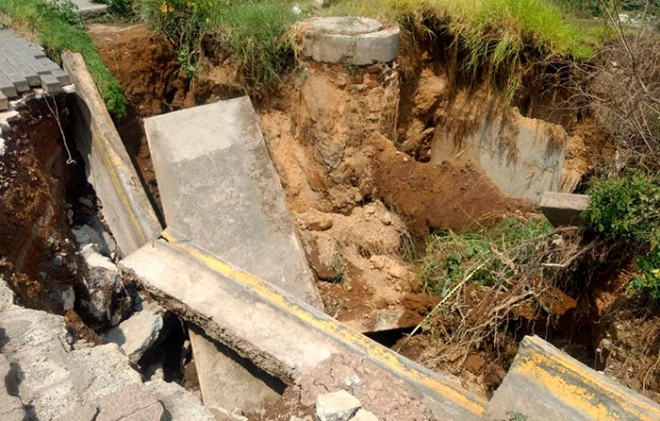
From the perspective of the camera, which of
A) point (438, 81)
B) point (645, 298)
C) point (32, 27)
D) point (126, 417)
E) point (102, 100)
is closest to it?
point (126, 417)

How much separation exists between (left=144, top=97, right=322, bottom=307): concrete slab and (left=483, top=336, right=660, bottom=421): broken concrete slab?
193 cm

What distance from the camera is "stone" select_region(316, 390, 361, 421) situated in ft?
8.49

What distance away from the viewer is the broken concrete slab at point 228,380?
11.7ft

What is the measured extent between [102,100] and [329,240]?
238 centimetres

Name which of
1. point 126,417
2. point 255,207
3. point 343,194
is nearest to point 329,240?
Answer: point 343,194

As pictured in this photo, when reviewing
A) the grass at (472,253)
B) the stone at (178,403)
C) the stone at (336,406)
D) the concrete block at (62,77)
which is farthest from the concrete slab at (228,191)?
the stone at (178,403)

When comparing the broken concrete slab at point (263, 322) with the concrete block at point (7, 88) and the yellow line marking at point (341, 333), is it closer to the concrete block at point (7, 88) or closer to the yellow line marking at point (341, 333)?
the yellow line marking at point (341, 333)

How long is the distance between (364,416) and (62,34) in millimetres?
4399

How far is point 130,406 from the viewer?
2201 mm

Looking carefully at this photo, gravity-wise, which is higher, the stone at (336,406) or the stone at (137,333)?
the stone at (336,406)

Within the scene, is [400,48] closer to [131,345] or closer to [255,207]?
[255,207]

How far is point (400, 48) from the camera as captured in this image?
522 centimetres

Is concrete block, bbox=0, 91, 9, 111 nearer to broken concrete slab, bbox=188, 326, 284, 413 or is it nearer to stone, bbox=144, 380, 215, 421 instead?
broken concrete slab, bbox=188, 326, 284, 413

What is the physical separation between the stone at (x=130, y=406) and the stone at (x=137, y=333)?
5.85 feet
